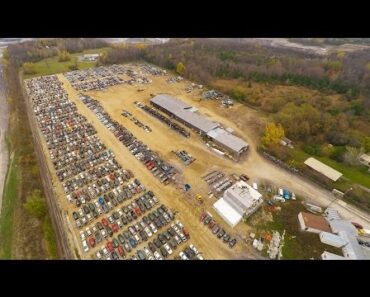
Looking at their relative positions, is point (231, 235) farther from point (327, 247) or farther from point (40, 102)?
point (40, 102)

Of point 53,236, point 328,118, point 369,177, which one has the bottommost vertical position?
point 53,236

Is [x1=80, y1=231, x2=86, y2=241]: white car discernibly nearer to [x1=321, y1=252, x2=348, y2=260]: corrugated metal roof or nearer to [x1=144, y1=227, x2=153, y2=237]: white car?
[x1=144, y1=227, x2=153, y2=237]: white car

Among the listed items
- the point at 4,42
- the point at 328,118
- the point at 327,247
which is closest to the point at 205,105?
the point at 328,118

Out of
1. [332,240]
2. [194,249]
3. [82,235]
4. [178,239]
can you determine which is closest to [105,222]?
[82,235]

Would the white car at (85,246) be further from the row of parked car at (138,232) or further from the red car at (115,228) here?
the red car at (115,228)

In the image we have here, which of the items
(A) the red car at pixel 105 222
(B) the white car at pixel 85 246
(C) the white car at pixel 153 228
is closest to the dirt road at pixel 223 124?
(C) the white car at pixel 153 228

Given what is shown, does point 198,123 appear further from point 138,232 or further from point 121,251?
point 121,251
